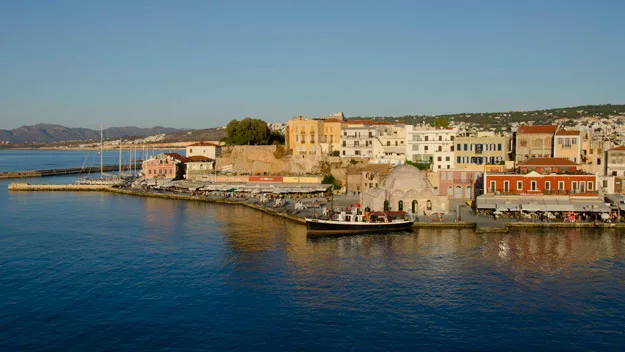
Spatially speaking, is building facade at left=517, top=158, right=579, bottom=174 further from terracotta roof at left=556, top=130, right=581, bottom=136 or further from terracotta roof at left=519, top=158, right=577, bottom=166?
terracotta roof at left=556, top=130, right=581, bottom=136

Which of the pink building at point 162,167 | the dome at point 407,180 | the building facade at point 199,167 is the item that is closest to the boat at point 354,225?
the dome at point 407,180

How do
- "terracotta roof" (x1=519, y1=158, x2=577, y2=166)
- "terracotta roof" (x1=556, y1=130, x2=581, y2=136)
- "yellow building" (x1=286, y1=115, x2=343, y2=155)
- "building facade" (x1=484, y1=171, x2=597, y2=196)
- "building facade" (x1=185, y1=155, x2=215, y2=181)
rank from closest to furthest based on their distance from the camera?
"building facade" (x1=484, y1=171, x2=597, y2=196)
"terracotta roof" (x1=519, y1=158, x2=577, y2=166)
"terracotta roof" (x1=556, y1=130, x2=581, y2=136)
"yellow building" (x1=286, y1=115, x2=343, y2=155)
"building facade" (x1=185, y1=155, x2=215, y2=181)

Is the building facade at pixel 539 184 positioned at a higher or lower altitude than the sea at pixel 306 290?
higher

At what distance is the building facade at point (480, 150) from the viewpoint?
5288 centimetres

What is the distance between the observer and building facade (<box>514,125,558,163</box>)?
52.0 metres

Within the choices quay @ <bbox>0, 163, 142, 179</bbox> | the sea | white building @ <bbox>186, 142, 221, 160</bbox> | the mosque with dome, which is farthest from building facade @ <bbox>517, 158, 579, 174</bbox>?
quay @ <bbox>0, 163, 142, 179</bbox>

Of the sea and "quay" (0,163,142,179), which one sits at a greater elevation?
"quay" (0,163,142,179)

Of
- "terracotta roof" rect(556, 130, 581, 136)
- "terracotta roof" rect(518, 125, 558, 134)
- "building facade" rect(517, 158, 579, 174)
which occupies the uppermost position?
"terracotta roof" rect(518, 125, 558, 134)

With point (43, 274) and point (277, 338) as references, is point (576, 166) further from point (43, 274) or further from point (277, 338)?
point (43, 274)

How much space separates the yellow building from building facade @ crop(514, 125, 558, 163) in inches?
792

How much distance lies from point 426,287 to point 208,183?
42.0 metres

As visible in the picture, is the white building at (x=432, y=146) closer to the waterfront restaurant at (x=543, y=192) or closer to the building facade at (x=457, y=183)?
the building facade at (x=457, y=183)

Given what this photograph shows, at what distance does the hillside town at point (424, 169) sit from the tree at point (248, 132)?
1.61m

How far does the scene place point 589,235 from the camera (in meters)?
36.8
